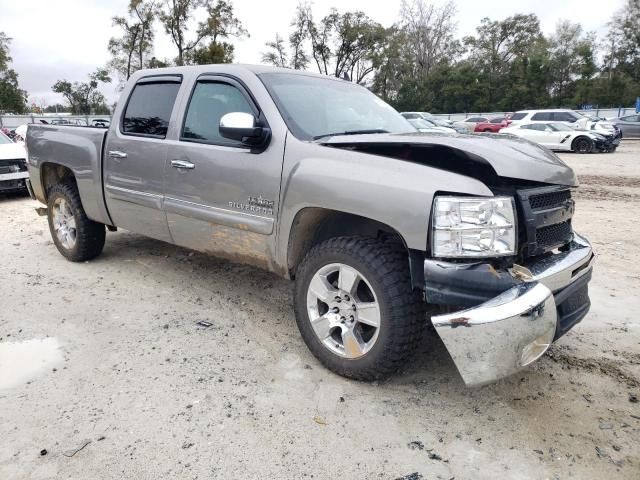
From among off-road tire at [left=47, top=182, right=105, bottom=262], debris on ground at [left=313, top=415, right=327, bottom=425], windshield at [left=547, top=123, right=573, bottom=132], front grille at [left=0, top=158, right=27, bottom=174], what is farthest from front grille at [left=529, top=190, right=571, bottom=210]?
windshield at [left=547, top=123, right=573, bottom=132]

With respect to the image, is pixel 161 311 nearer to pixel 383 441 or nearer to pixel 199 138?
pixel 199 138

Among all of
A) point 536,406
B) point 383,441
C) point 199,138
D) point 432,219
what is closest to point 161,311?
point 199,138

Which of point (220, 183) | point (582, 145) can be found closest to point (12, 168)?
point (220, 183)

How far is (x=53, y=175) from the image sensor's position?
5465 mm

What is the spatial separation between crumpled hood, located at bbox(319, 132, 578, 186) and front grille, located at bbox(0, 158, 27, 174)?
8795mm

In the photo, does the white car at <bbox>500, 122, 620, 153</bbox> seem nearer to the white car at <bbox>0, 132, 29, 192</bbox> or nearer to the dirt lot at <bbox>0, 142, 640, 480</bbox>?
the white car at <bbox>0, 132, 29, 192</bbox>

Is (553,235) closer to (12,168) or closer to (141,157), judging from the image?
(141,157)

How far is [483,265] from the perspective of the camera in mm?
2367

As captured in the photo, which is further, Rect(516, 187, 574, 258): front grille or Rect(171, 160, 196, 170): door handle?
Rect(171, 160, 196, 170): door handle

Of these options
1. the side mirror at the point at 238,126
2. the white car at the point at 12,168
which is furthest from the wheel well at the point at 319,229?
the white car at the point at 12,168

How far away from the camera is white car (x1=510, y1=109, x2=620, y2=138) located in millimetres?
19312

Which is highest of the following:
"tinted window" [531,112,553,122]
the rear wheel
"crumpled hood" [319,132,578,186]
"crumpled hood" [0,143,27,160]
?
"crumpled hood" [319,132,578,186]

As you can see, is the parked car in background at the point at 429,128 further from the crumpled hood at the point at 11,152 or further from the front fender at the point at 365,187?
the crumpled hood at the point at 11,152

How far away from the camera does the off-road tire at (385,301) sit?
8.48ft
